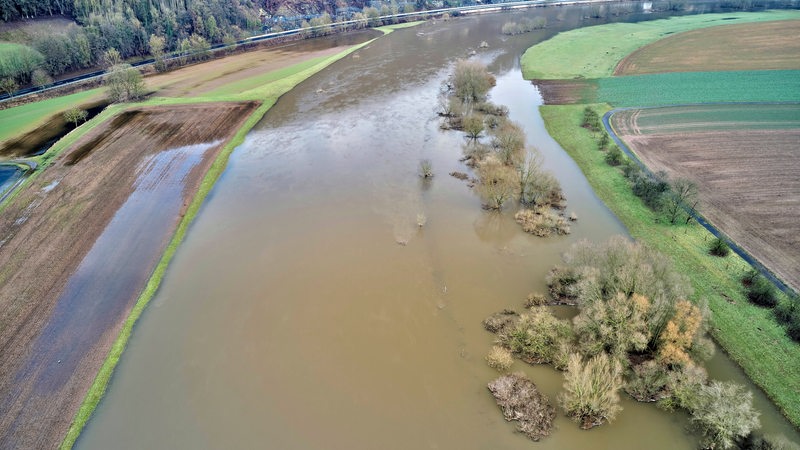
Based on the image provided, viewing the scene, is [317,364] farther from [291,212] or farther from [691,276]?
[691,276]

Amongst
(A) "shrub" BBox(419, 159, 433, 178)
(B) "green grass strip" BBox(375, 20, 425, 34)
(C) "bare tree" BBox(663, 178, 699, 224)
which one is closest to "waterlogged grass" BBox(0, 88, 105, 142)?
(A) "shrub" BBox(419, 159, 433, 178)

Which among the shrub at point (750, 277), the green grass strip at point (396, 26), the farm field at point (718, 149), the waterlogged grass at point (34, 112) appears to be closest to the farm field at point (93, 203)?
the waterlogged grass at point (34, 112)

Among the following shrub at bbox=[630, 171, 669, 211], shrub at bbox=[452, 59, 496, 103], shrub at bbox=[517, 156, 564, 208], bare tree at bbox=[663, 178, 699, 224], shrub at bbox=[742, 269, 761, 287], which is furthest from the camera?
shrub at bbox=[452, 59, 496, 103]

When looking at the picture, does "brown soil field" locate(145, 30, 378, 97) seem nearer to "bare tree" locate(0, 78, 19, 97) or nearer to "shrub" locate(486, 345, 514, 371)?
"bare tree" locate(0, 78, 19, 97)

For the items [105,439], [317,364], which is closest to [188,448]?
[105,439]

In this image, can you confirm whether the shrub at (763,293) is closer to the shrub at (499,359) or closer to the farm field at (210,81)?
the shrub at (499,359)

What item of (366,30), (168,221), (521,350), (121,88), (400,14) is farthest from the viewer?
(400,14)
